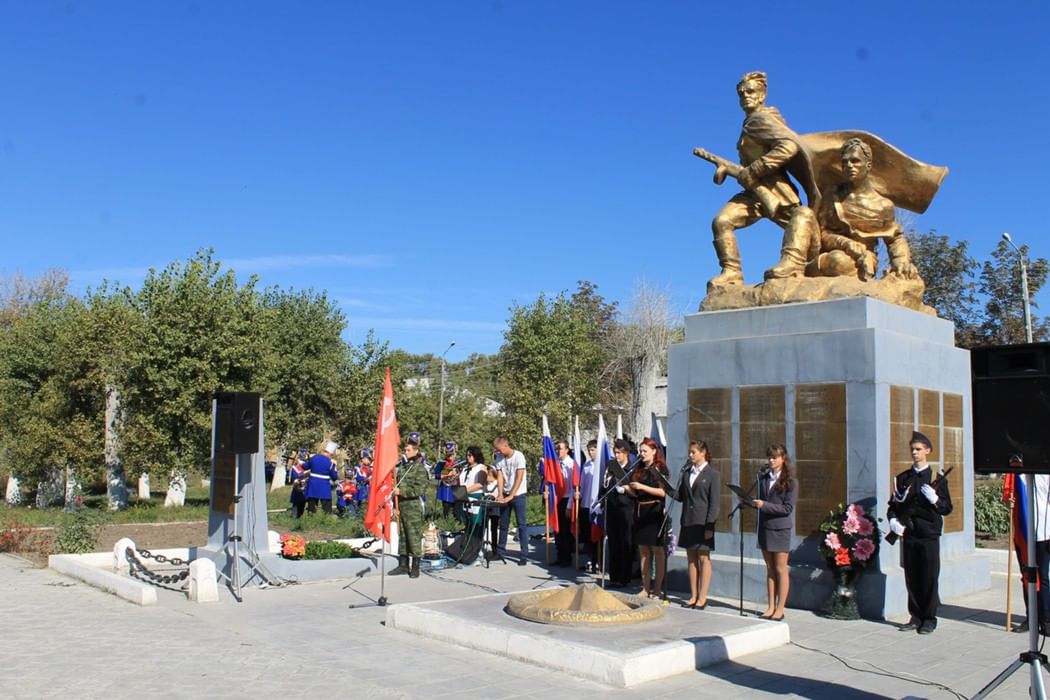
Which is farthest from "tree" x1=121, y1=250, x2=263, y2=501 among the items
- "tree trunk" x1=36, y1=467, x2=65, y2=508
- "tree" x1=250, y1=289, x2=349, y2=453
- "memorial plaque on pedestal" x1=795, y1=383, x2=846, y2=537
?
"memorial plaque on pedestal" x1=795, y1=383, x2=846, y2=537

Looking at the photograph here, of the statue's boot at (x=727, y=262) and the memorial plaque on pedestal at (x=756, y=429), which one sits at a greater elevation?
the statue's boot at (x=727, y=262)

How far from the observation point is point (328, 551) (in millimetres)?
12664

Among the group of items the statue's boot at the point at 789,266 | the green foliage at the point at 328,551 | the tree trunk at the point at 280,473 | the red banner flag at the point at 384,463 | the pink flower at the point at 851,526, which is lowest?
the tree trunk at the point at 280,473

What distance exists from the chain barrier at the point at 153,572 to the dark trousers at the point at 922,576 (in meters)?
8.04

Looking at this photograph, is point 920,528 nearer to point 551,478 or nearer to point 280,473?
point 551,478

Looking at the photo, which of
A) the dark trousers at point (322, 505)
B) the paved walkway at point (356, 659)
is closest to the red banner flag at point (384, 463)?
the paved walkway at point (356, 659)

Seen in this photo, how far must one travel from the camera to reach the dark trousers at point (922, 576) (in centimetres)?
870

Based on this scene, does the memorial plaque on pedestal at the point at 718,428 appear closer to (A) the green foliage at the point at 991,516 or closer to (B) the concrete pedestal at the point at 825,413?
(B) the concrete pedestal at the point at 825,413

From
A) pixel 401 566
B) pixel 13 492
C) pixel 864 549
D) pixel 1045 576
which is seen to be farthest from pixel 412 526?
pixel 13 492

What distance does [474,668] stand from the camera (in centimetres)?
719

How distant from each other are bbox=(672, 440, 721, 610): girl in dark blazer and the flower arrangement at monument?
1.12 metres

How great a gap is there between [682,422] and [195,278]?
19.4m

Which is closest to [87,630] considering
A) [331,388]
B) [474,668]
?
[474,668]

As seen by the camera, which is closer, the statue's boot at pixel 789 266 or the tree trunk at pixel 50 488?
the statue's boot at pixel 789 266
